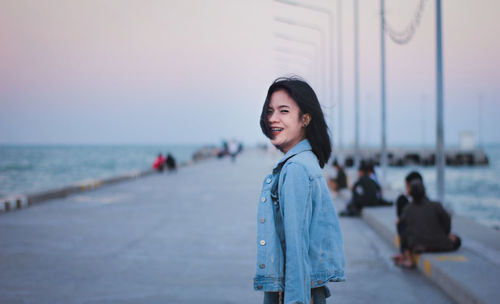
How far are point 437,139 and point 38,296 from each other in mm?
8701

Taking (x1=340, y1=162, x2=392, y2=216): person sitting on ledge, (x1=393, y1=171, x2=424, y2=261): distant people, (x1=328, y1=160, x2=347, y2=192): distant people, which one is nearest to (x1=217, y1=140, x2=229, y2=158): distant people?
(x1=328, y1=160, x2=347, y2=192): distant people

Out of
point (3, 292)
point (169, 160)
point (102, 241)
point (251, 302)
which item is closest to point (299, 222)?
point (251, 302)

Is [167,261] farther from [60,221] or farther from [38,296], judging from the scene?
[60,221]

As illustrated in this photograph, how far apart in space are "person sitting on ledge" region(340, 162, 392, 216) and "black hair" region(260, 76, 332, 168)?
348 inches

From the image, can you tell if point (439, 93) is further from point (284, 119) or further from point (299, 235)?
point (299, 235)

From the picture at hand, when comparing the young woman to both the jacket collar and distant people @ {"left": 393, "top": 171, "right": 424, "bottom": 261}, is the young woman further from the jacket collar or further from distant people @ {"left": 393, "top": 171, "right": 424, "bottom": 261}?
distant people @ {"left": 393, "top": 171, "right": 424, "bottom": 261}

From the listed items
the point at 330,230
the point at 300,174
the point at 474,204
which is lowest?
the point at 474,204

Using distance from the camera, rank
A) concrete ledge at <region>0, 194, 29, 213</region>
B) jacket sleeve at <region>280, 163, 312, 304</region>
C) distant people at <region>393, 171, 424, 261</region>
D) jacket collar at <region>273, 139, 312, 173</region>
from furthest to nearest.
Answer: concrete ledge at <region>0, 194, 29, 213</region> → distant people at <region>393, 171, 424, 261</region> → jacket collar at <region>273, 139, 312, 173</region> → jacket sleeve at <region>280, 163, 312, 304</region>

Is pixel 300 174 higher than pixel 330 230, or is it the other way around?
pixel 300 174

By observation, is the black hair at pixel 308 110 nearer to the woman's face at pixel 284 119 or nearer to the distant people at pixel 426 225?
the woman's face at pixel 284 119

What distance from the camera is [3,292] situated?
5500mm

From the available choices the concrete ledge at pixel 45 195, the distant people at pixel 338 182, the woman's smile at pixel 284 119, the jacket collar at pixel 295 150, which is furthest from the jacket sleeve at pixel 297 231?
the distant people at pixel 338 182

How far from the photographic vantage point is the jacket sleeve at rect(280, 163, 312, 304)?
250 centimetres

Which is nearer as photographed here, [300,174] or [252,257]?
[300,174]
